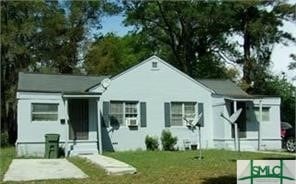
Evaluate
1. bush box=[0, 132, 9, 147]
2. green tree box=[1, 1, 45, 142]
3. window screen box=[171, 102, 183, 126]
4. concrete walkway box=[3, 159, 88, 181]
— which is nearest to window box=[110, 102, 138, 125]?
window screen box=[171, 102, 183, 126]

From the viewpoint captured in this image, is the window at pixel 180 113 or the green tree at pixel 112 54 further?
the green tree at pixel 112 54

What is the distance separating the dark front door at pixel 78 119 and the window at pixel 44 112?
2.44 feet

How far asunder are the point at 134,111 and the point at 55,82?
3.98m

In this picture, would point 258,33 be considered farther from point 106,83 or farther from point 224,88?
point 106,83

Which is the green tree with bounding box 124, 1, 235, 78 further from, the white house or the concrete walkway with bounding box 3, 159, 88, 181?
the concrete walkway with bounding box 3, 159, 88, 181

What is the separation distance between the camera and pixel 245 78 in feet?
135

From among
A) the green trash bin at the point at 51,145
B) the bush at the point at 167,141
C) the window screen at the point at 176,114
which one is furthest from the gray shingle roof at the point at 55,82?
the bush at the point at 167,141

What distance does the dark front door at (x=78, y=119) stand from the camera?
24.0 meters

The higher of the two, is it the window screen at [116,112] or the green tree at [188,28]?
the green tree at [188,28]

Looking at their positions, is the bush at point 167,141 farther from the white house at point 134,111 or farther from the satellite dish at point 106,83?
the satellite dish at point 106,83

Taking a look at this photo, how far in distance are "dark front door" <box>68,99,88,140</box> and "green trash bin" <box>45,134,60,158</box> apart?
58.3 inches

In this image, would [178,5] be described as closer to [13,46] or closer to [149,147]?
[13,46]

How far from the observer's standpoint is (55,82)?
1003 inches

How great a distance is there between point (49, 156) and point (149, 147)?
5.30m
